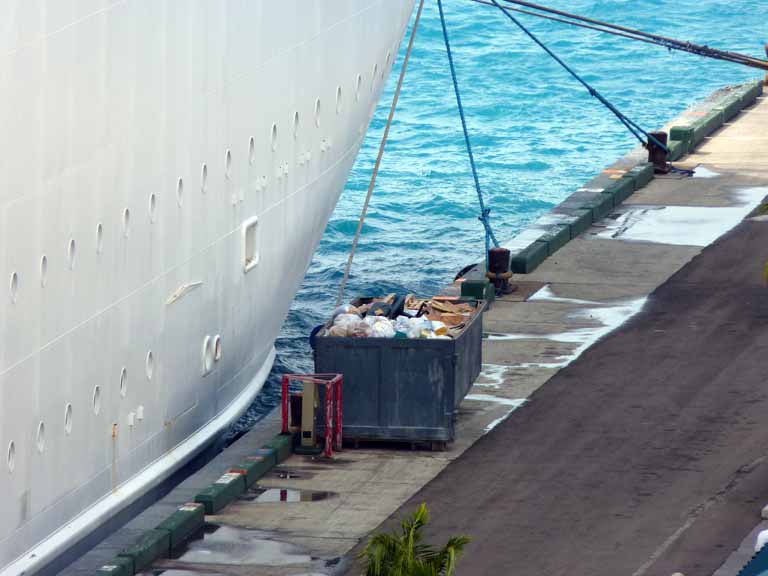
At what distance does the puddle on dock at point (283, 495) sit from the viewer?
16.1 metres

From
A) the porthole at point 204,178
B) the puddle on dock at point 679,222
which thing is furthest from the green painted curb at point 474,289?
the porthole at point 204,178

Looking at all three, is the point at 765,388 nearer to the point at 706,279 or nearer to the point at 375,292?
the point at 706,279

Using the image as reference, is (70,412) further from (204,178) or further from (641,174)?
(641,174)

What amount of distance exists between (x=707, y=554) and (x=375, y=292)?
1678 cm

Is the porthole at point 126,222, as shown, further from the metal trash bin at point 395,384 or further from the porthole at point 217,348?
the metal trash bin at point 395,384

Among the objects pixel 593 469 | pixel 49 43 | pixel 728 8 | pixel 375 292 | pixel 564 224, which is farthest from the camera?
pixel 728 8

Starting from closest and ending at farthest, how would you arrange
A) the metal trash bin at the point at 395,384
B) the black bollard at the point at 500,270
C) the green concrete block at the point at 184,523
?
the green concrete block at the point at 184,523 < the metal trash bin at the point at 395,384 < the black bollard at the point at 500,270

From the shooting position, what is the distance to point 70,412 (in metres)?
13.7

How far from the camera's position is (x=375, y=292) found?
101 feet

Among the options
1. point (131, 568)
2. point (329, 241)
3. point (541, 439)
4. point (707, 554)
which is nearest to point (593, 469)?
point (541, 439)

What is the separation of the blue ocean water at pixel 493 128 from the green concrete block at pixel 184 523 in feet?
21.2

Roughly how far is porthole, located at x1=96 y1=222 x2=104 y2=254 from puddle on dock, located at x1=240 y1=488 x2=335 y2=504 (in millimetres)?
3448

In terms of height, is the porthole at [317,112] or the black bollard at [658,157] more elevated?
the porthole at [317,112]

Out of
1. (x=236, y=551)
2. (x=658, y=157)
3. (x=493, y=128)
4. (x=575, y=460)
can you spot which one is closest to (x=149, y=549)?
(x=236, y=551)
